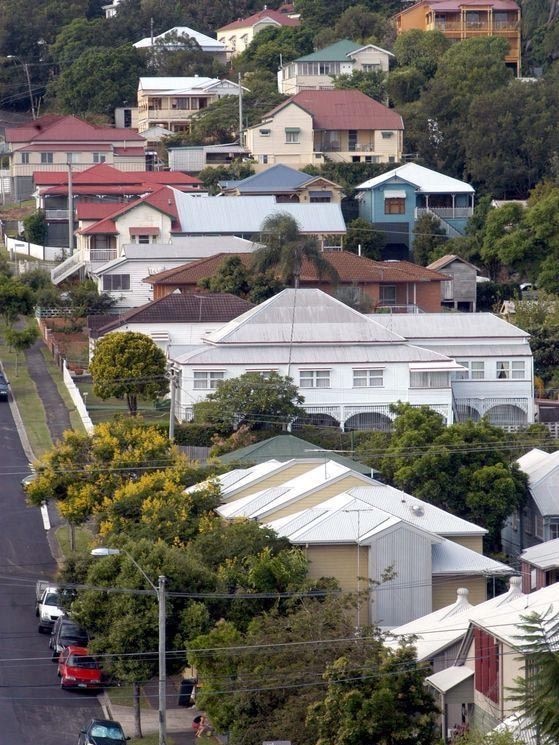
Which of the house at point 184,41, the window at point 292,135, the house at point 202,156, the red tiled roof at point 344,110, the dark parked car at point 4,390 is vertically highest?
the house at point 184,41

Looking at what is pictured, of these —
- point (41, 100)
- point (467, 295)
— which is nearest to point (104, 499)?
point (467, 295)

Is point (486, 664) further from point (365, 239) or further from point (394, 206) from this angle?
point (394, 206)

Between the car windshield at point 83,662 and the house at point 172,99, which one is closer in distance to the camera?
the car windshield at point 83,662

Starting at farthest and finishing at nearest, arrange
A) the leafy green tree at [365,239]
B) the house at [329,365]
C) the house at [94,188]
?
the house at [94,188] < the leafy green tree at [365,239] < the house at [329,365]

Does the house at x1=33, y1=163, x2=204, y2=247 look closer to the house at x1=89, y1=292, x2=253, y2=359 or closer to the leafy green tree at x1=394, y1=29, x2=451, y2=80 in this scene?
the house at x1=89, y1=292, x2=253, y2=359

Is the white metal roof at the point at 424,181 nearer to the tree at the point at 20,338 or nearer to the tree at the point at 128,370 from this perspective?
the tree at the point at 20,338

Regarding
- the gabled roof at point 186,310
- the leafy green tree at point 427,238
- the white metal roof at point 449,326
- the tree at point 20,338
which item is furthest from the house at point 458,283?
the tree at point 20,338

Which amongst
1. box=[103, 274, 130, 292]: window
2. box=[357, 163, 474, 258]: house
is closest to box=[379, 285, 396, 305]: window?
box=[103, 274, 130, 292]: window

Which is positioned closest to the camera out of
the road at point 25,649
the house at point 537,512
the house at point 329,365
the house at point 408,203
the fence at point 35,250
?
the road at point 25,649
